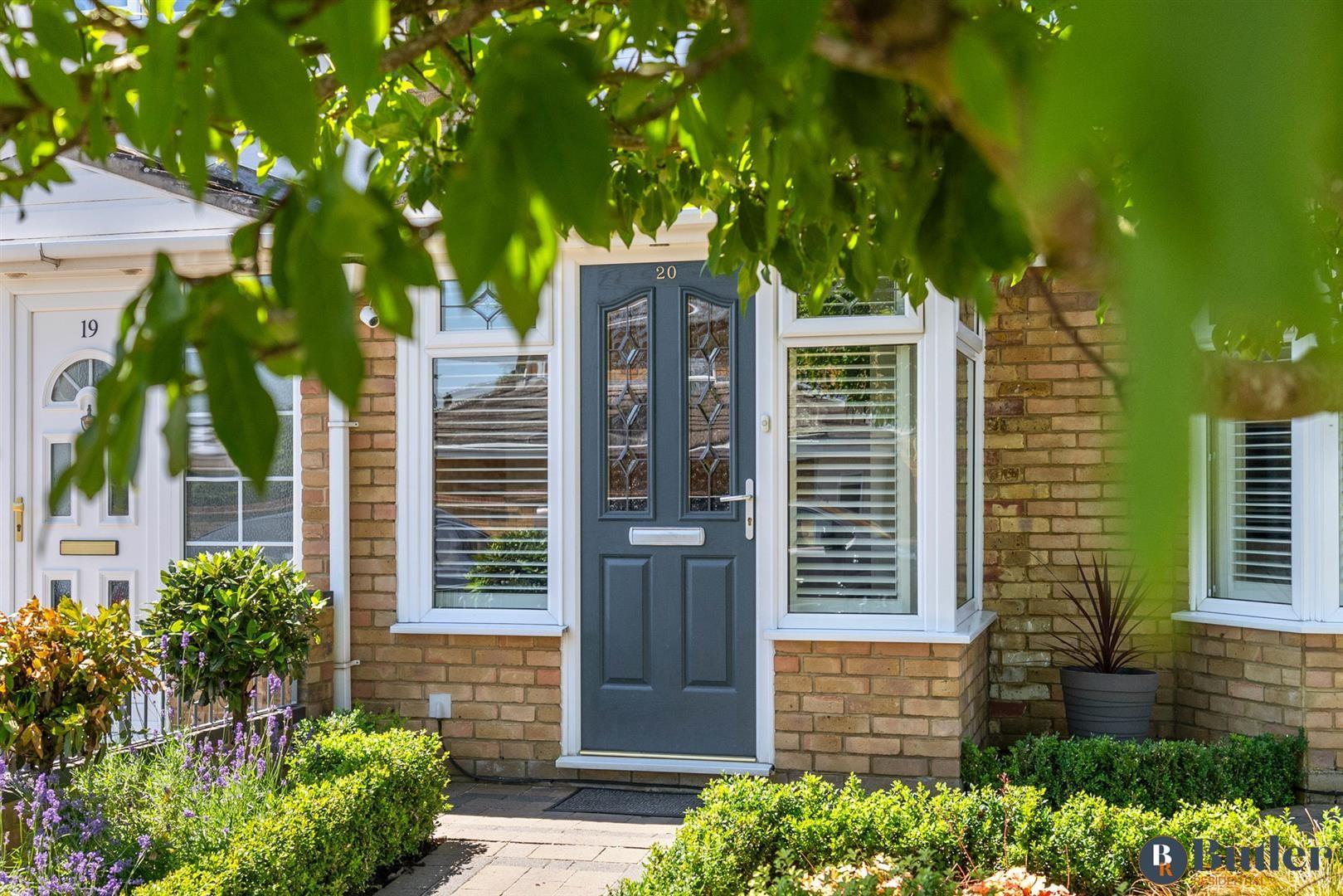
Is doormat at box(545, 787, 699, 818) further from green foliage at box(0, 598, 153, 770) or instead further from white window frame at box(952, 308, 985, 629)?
green foliage at box(0, 598, 153, 770)

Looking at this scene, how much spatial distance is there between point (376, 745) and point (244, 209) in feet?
8.98

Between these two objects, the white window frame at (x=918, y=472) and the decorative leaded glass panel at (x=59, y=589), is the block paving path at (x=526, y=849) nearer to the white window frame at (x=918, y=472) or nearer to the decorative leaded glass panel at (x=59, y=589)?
the white window frame at (x=918, y=472)

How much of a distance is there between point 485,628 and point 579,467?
2.95 feet

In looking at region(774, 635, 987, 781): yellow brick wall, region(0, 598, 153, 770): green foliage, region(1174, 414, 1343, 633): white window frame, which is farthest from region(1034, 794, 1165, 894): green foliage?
region(0, 598, 153, 770): green foliage

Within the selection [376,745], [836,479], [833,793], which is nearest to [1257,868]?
[833,793]

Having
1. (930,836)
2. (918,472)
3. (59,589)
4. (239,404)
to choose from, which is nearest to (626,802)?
(918,472)

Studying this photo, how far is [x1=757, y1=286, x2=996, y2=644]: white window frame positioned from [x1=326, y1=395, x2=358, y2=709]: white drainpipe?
6.76 ft

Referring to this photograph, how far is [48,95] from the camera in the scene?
1.04 metres

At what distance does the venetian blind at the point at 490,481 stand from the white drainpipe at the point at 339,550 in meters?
0.43

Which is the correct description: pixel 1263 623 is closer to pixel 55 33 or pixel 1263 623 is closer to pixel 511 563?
pixel 511 563

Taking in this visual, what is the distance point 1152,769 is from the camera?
4.93 m

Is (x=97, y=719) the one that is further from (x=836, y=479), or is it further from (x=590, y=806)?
(x=836, y=479)

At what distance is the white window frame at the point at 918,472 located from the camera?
5.27m

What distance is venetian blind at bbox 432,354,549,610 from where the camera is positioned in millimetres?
5828
